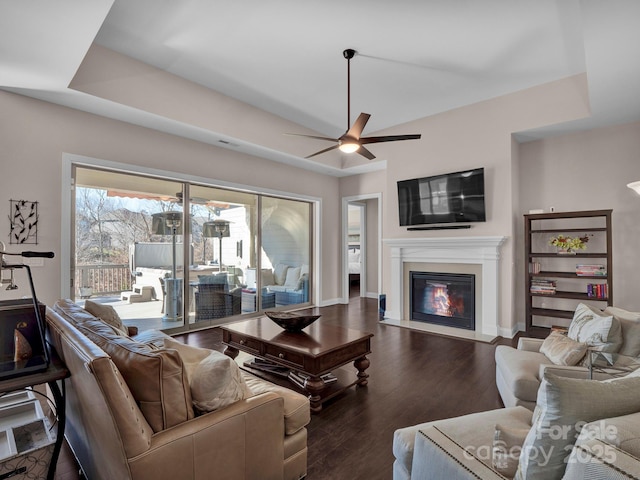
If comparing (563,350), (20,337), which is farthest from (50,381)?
(563,350)

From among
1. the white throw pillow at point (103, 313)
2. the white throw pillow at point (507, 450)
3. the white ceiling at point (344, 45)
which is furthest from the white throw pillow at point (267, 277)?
the white throw pillow at point (507, 450)

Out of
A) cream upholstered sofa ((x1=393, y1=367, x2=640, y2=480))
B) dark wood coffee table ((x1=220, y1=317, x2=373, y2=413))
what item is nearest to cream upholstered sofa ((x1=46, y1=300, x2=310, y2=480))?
cream upholstered sofa ((x1=393, y1=367, x2=640, y2=480))

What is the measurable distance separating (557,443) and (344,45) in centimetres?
368

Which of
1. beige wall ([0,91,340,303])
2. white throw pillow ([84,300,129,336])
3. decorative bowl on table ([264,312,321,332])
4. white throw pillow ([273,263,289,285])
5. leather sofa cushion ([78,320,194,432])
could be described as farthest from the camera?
white throw pillow ([273,263,289,285])

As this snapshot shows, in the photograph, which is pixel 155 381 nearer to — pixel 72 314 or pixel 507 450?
pixel 72 314

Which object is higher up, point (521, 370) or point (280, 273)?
point (280, 273)

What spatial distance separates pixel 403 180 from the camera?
18.2 ft

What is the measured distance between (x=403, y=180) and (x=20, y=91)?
16.6ft

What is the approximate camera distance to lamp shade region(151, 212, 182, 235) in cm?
461

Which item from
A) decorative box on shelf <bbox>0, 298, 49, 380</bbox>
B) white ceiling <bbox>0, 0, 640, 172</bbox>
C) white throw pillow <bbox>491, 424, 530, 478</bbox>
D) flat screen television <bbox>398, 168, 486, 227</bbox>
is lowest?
white throw pillow <bbox>491, 424, 530, 478</bbox>

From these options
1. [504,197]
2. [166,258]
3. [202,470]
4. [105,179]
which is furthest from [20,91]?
[504,197]

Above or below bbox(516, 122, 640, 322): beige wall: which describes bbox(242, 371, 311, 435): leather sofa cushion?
below

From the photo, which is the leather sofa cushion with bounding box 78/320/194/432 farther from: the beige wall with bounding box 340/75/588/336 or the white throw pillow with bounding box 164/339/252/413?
the beige wall with bounding box 340/75/588/336

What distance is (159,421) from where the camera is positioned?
1.32 m
